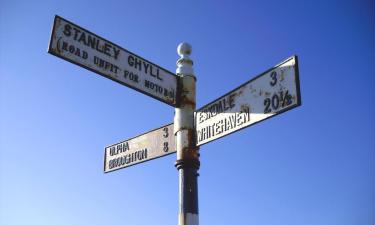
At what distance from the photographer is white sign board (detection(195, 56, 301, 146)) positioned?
120 inches

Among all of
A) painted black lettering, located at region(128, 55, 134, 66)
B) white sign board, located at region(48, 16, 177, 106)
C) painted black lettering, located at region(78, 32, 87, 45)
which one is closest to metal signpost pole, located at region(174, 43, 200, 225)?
white sign board, located at region(48, 16, 177, 106)

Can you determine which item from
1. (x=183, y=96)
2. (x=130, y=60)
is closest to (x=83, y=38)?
(x=130, y=60)

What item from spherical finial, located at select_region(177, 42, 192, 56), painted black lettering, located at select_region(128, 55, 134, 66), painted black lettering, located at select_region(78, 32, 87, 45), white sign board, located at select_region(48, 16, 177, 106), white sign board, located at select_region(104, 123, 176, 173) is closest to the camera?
white sign board, located at select_region(48, 16, 177, 106)

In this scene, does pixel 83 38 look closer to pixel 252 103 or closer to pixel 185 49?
pixel 185 49

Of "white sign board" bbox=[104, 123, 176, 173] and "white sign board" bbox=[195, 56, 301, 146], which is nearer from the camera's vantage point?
"white sign board" bbox=[195, 56, 301, 146]

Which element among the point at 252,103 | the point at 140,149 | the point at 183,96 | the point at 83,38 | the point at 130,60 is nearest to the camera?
the point at 252,103

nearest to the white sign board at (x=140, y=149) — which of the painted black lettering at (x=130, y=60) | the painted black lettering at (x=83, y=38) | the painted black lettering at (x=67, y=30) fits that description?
the painted black lettering at (x=130, y=60)

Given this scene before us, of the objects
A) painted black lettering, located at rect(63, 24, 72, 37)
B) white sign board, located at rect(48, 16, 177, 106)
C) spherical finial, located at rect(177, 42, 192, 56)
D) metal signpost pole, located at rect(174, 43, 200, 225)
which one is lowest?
metal signpost pole, located at rect(174, 43, 200, 225)

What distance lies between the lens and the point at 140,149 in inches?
161

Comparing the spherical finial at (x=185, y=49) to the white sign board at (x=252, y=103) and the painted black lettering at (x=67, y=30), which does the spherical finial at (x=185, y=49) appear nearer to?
the white sign board at (x=252, y=103)

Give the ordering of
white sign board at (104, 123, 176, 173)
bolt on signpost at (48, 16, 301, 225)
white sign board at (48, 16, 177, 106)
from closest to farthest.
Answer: bolt on signpost at (48, 16, 301, 225), white sign board at (48, 16, 177, 106), white sign board at (104, 123, 176, 173)

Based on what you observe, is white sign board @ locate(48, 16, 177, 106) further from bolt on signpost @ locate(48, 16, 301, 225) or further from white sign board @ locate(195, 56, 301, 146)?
white sign board @ locate(195, 56, 301, 146)

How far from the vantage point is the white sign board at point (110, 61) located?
3.28m

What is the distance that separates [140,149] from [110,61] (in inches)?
39.5
